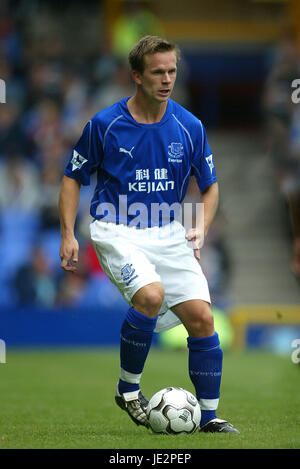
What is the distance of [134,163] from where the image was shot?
222 inches

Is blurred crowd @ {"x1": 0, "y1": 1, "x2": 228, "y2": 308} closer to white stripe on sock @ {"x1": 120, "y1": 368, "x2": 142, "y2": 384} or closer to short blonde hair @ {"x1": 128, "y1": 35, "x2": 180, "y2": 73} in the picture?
white stripe on sock @ {"x1": 120, "y1": 368, "x2": 142, "y2": 384}

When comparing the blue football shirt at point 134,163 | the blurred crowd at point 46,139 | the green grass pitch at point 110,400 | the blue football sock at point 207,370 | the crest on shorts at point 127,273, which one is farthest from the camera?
the blurred crowd at point 46,139

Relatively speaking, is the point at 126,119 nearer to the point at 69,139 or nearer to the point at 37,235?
the point at 37,235

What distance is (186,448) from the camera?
4668 millimetres

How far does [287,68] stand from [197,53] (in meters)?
3.77

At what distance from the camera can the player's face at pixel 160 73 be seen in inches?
217

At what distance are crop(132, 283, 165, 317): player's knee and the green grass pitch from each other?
0.72m

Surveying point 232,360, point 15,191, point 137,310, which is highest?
point 15,191

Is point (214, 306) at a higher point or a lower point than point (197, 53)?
lower

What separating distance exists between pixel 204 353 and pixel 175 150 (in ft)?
4.15

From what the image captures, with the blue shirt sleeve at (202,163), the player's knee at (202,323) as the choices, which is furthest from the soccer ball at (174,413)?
the blue shirt sleeve at (202,163)

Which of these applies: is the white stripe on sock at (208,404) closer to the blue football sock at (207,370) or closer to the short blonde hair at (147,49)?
the blue football sock at (207,370)

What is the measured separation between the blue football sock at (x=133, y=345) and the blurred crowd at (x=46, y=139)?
24.6 feet
